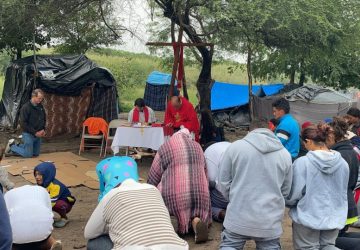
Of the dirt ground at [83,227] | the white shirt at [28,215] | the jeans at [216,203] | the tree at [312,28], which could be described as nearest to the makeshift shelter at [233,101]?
the tree at [312,28]

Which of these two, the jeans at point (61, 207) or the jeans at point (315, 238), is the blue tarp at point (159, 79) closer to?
the jeans at point (61, 207)

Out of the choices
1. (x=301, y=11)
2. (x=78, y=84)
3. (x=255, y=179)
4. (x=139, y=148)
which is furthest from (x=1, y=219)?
(x=78, y=84)

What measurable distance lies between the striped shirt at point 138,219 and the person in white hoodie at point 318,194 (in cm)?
125

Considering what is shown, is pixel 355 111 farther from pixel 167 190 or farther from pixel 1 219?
pixel 1 219

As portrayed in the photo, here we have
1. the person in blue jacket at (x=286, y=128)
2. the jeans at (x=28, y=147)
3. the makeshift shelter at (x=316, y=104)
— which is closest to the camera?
the person in blue jacket at (x=286, y=128)

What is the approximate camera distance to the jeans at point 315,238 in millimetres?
3715

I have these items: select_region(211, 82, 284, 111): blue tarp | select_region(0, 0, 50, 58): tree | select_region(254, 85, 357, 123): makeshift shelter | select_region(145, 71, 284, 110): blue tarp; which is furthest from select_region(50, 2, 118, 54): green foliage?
select_region(254, 85, 357, 123): makeshift shelter

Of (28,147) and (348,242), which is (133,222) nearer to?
(348,242)

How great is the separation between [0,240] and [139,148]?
7192 mm

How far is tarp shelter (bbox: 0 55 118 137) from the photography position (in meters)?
10.9

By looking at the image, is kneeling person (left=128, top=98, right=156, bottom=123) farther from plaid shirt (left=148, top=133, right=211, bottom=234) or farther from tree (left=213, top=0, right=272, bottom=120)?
plaid shirt (left=148, top=133, right=211, bottom=234)

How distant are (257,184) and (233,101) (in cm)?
1232

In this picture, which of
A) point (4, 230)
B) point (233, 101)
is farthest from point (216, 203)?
point (233, 101)

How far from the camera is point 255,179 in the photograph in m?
3.53
